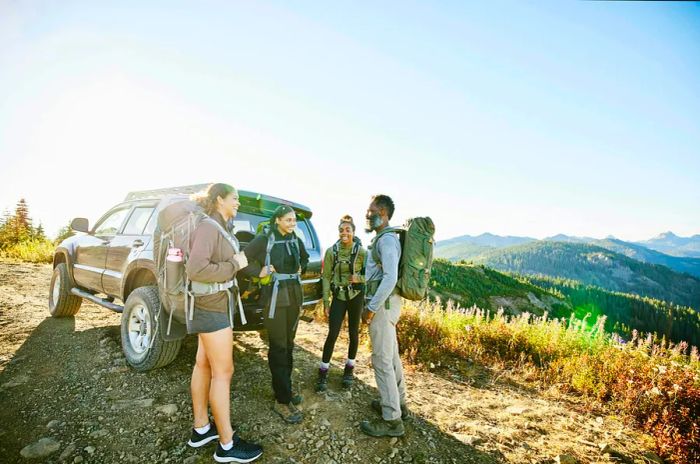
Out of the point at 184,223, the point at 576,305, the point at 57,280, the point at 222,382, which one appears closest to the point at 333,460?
the point at 222,382

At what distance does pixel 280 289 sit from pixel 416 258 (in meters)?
1.41

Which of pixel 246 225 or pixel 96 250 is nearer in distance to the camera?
pixel 246 225

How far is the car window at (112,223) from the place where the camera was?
5.21 m

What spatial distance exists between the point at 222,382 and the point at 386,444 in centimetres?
172

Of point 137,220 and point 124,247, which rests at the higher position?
point 137,220

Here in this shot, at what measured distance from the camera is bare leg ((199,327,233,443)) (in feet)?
8.50

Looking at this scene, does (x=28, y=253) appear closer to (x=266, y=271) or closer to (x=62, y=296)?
(x=62, y=296)

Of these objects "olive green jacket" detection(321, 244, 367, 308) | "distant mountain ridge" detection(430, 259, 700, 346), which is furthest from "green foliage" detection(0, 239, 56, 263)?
"distant mountain ridge" detection(430, 259, 700, 346)

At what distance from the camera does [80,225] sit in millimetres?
5387

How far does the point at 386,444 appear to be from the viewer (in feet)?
10.5

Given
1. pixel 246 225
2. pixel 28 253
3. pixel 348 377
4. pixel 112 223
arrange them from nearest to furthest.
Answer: pixel 246 225 < pixel 348 377 < pixel 112 223 < pixel 28 253

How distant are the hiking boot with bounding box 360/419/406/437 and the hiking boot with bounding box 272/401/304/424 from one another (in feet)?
2.18

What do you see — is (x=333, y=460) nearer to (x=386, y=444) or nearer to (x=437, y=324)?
(x=386, y=444)

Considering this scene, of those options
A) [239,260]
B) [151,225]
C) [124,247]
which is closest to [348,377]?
[239,260]
